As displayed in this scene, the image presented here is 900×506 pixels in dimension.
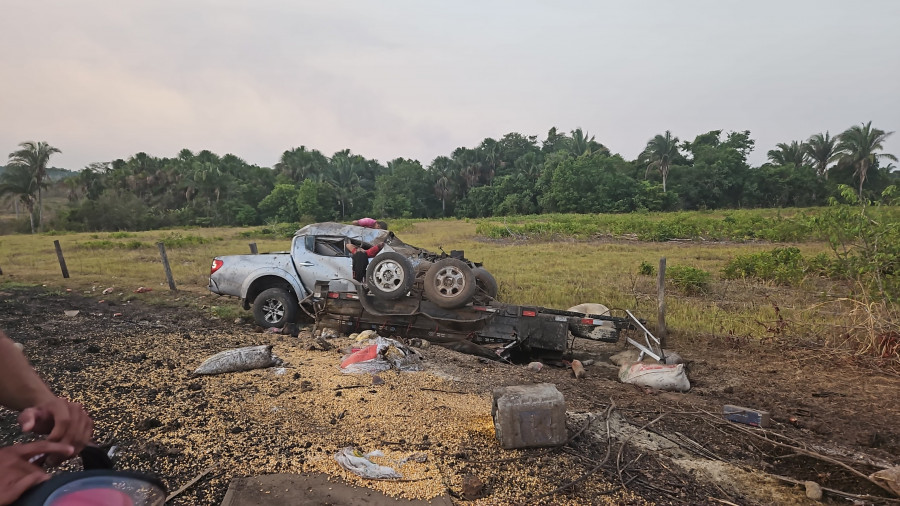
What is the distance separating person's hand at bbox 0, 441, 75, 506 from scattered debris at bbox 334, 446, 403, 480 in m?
2.37

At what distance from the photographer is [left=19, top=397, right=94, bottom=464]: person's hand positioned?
1.15 m

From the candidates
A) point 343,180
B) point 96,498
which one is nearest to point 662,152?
point 343,180

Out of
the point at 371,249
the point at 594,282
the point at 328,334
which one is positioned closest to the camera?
the point at 328,334

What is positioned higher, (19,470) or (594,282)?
(19,470)

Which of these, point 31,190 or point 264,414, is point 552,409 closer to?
point 264,414

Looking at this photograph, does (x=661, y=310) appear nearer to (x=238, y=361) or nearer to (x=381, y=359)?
(x=381, y=359)

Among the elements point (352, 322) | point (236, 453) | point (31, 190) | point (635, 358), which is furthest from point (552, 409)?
point (31, 190)

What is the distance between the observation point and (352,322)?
25.0 ft

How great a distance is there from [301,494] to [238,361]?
8.20ft

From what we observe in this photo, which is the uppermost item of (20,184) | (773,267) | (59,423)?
(20,184)

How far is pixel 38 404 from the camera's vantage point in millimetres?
1239

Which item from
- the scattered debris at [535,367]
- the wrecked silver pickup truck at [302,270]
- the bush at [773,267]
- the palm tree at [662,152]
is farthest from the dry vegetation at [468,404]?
the palm tree at [662,152]

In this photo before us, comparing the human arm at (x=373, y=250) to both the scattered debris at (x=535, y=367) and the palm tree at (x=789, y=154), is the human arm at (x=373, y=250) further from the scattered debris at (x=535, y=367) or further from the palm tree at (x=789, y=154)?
the palm tree at (x=789, y=154)

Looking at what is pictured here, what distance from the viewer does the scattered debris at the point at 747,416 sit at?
4.44 meters
